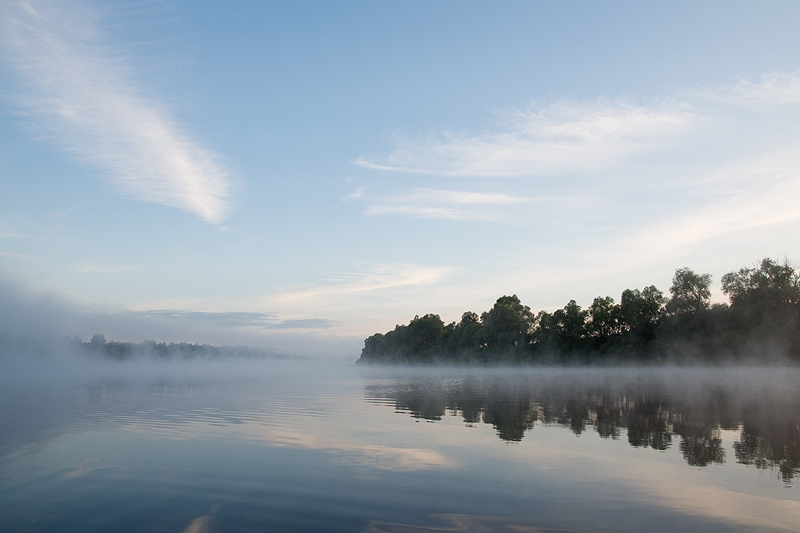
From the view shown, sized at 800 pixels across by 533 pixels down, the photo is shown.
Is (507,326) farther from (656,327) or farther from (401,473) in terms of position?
(401,473)

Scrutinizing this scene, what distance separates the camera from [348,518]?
6914 mm

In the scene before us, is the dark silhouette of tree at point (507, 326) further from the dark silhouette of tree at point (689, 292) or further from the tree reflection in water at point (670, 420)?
the tree reflection in water at point (670, 420)

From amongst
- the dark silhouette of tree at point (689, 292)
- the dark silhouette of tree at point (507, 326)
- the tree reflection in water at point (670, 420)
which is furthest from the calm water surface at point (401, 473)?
the dark silhouette of tree at point (507, 326)

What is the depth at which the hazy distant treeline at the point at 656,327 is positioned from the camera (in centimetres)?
7650

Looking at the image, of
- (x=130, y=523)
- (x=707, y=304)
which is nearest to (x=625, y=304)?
(x=707, y=304)

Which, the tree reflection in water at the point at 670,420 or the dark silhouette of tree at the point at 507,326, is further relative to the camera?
the dark silhouette of tree at the point at 507,326

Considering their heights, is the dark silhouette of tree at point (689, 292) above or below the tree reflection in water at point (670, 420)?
above

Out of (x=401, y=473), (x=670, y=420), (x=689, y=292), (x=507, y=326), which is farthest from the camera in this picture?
(x=507, y=326)

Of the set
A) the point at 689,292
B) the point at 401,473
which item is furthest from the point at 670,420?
the point at 689,292

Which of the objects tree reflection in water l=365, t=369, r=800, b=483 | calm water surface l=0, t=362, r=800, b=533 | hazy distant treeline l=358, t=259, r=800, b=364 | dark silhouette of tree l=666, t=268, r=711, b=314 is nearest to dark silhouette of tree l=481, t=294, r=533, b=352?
hazy distant treeline l=358, t=259, r=800, b=364

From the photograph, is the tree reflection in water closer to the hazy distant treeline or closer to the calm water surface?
the calm water surface

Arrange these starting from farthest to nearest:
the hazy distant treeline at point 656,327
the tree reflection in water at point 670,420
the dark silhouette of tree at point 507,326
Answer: the dark silhouette of tree at point 507,326 < the hazy distant treeline at point 656,327 < the tree reflection in water at point 670,420

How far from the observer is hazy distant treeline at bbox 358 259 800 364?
76.5 meters

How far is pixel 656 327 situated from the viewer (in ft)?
330
